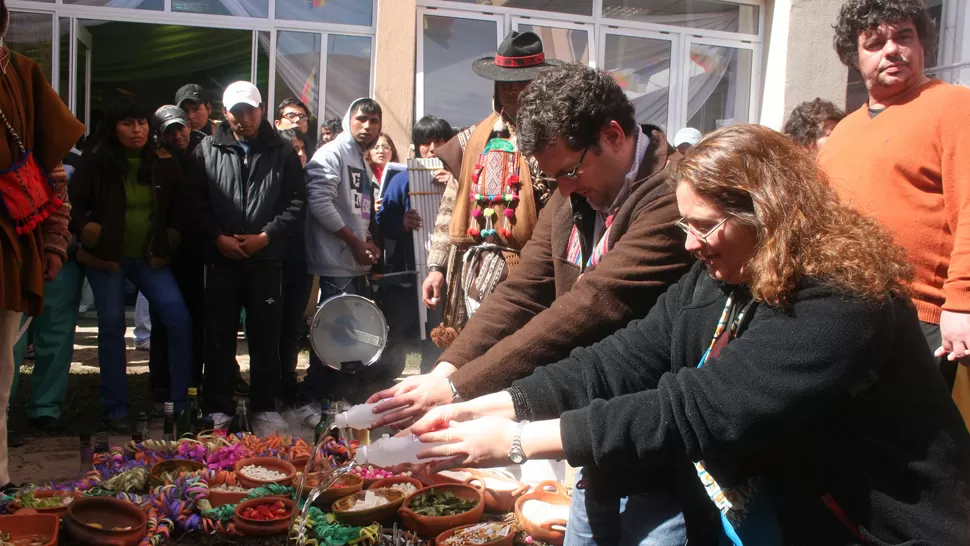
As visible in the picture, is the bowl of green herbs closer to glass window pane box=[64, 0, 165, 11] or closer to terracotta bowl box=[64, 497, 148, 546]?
terracotta bowl box=[64, 497, 148, 546]

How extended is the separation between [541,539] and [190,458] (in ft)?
6.46

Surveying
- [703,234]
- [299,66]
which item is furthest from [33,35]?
[703,234]

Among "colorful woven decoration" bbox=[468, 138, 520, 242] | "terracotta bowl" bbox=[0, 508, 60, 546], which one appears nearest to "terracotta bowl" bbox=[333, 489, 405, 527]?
"terracotta bowl" bbox=[0, 508, 60, 546]

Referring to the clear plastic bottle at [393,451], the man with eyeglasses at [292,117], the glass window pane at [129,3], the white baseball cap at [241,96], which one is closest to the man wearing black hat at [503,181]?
the white baseball cap at [241,96]

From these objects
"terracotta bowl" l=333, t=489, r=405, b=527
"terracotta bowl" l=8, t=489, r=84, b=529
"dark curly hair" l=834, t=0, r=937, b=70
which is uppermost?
"dark curly hair" l=834, t=0, r=937, b=70

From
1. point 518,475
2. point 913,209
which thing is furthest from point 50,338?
point 913,209

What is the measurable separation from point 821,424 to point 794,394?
0.44ft

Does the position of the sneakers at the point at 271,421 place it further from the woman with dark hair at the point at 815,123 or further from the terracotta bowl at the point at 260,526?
the woman with dark hair at the point at 815,123

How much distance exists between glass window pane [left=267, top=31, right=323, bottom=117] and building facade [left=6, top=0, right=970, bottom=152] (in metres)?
0.01

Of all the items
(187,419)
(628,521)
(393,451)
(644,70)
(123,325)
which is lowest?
(187,419)

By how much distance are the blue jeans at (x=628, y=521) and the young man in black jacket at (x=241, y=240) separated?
343cm

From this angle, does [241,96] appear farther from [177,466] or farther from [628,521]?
[628,521]

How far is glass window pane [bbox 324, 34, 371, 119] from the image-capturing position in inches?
357

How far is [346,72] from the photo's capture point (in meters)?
9.10
